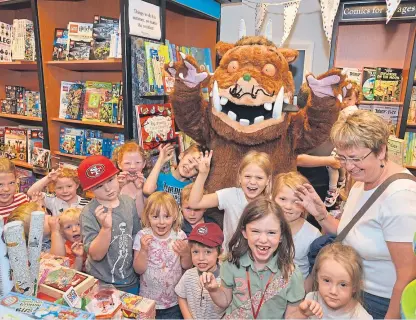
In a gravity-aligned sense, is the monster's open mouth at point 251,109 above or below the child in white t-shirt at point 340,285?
above

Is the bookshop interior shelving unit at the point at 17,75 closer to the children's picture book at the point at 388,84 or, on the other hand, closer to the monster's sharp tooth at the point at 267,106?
the monster's sharp tooth at the point at 267,106

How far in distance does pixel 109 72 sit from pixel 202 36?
3.41 feet

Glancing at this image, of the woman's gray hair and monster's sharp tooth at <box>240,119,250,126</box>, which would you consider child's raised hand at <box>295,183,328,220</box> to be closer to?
the woman's gray hair

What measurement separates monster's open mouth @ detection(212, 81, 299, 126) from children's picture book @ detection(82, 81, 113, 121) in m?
1.38

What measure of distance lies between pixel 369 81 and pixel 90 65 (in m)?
2.62

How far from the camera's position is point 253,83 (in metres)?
1.82

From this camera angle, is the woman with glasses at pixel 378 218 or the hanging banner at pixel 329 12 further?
the hanging banner at pixel 329 12

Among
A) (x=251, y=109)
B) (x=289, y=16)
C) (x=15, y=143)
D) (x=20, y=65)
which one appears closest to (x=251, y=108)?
(x=251, y=109)

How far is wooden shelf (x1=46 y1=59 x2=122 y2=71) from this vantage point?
270 centimetres

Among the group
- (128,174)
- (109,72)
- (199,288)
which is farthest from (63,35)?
(199,288)

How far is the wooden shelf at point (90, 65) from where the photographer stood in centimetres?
270

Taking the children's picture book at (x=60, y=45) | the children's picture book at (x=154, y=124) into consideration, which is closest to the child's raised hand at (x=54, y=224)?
the children's picture book at (x=154, y=124)

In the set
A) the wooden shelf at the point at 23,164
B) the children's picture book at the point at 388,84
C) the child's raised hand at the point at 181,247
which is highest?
the children's picture book at the point at 388,84

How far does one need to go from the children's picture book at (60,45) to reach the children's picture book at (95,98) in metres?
0.32
